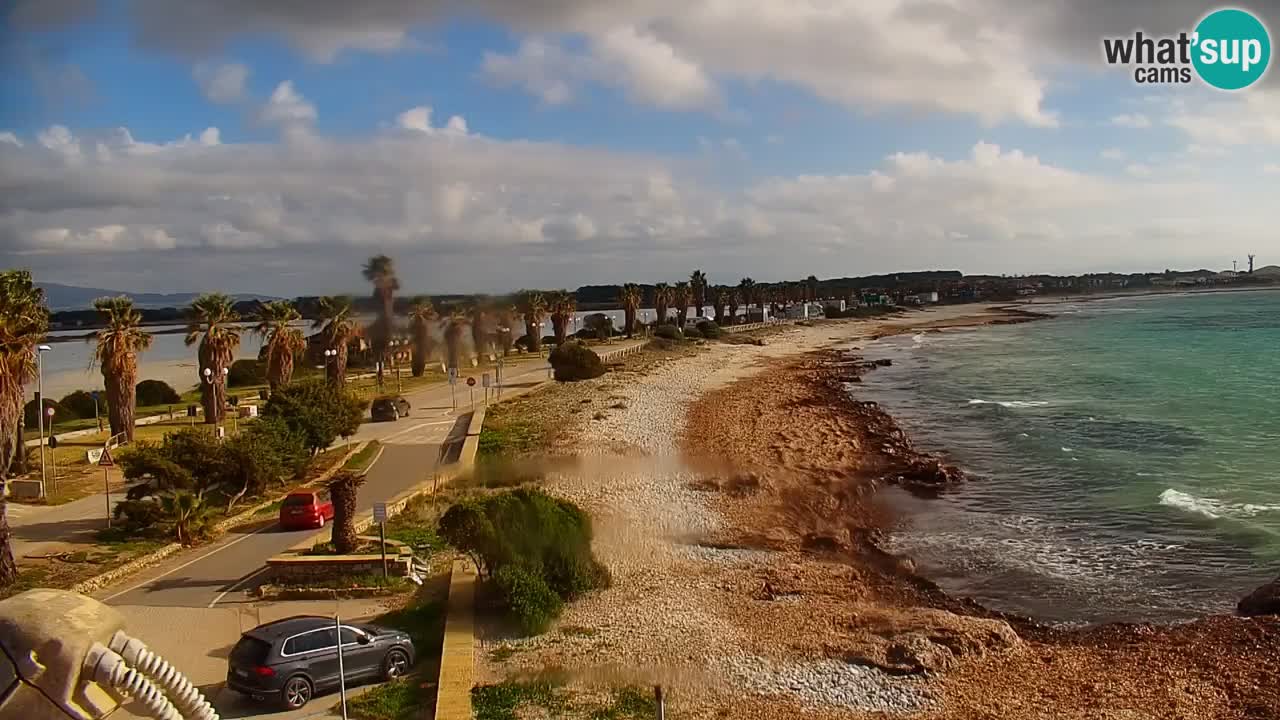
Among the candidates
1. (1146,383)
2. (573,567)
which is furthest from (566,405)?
(1146,383)

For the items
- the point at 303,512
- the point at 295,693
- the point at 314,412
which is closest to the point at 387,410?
the point at 314,412

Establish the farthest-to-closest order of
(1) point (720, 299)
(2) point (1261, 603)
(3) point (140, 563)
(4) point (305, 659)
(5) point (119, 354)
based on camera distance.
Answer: (1) point (720, 299), (5) point (119, 354), (3) point (140, 563), (2) point (1261, 603), (4) point (305, 659)

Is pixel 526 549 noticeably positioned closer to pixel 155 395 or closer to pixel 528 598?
pixel 528 598

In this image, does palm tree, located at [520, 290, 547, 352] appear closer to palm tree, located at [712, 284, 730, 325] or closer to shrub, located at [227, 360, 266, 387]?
shrub, located at [227, 360, 266, 387]

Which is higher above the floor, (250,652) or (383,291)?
(383,291)

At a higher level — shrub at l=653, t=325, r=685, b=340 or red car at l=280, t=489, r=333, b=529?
shrub at l=653, t=325, r=685, b=340

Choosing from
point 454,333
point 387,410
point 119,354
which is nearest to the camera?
point 119,354

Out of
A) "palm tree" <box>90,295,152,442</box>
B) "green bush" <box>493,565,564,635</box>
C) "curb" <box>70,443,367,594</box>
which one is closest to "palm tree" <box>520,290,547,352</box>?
"palm tree" <box>90,295,152,442</box>
